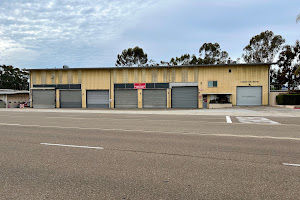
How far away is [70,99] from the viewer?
3678 centimetres

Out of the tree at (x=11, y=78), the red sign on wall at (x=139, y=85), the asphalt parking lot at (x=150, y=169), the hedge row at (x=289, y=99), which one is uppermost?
the tree at (x=11, y=78)

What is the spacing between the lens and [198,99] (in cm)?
3328

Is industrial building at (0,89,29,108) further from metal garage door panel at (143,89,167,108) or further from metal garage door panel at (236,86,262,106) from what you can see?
metal garage door panel at (236,86,262,106)

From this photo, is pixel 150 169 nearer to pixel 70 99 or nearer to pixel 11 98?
pixel 70 99

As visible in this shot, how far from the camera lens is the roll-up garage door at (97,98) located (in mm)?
36125

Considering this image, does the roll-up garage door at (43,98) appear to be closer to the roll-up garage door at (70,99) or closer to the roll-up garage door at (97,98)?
the roll-up garage door at (70,99)

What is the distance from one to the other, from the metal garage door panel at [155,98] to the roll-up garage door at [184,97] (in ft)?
5.18

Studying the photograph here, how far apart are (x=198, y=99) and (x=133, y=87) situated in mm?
10508

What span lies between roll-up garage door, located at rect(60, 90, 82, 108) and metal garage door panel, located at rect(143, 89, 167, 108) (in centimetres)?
1132

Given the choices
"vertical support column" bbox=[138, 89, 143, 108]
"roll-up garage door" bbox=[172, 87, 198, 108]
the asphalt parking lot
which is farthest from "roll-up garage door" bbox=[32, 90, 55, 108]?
the asphalt parking lot

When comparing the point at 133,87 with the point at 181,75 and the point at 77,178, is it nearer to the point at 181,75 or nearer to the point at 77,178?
the point at 181,75

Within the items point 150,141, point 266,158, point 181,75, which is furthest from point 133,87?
point 266,158

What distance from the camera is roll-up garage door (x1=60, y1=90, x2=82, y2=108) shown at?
1437 inches

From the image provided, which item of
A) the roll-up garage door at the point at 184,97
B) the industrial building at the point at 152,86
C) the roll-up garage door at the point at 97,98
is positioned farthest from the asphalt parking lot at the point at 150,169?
the roll-up garage door at the point at 97,98
